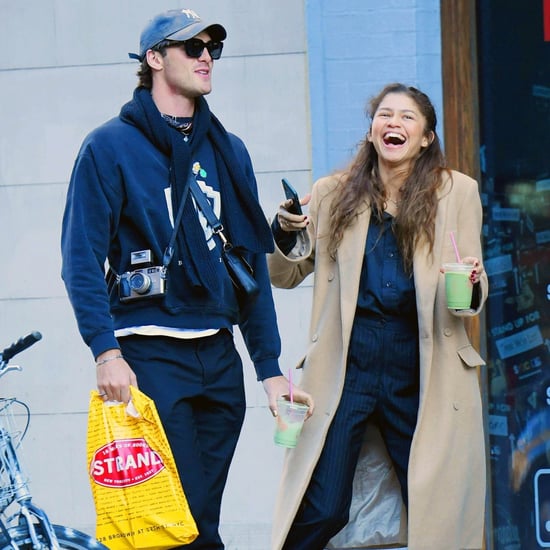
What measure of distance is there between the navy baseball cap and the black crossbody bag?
18.2 inches

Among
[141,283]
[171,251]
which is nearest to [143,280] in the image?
[141,283]

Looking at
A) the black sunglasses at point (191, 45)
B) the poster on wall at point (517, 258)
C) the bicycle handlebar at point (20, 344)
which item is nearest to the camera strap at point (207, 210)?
the black sunglasses at point (191, 45)

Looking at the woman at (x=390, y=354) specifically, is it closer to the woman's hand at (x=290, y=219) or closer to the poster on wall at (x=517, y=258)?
the woman's hand at (x=290, y=219)

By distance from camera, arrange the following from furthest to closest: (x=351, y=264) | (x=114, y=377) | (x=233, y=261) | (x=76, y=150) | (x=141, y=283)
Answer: (x=76, y=150) < (x=351, y=264) < (x=233, y=261) < (x=141, y=283) < (x=114, y=377)

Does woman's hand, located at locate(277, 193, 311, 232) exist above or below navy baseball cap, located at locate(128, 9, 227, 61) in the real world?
below

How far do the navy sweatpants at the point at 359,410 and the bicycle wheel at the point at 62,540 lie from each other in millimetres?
764

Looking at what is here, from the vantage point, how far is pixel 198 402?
4.01 meters

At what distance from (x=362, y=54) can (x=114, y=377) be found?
252cm

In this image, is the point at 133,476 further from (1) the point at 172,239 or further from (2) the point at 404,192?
(2) the point at 404,192

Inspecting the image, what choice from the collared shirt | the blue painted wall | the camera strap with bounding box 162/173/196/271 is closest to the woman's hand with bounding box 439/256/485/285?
the collared shirt

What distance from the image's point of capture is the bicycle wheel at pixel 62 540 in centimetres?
398

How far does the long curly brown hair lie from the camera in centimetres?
439

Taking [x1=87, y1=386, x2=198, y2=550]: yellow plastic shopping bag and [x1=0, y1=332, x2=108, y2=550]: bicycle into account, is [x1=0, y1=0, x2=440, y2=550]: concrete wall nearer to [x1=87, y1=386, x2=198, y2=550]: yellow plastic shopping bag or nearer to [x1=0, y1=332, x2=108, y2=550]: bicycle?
[x1=0, y1=332, x2=108, y2=550]: bicycle

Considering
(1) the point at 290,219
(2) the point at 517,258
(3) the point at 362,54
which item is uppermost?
(3) the point at 362,54
